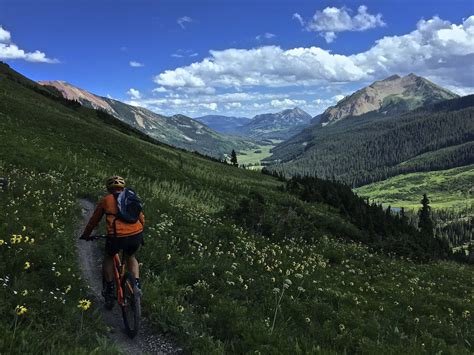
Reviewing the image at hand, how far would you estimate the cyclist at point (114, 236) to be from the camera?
9422 millimetres

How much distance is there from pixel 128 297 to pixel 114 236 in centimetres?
143

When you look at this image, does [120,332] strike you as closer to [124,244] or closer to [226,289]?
[124,244]

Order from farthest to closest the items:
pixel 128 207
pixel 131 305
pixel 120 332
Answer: pixel 128 207 < pixel 120 332 < pixel 131 305

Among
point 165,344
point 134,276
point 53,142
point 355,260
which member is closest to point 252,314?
point 165,344

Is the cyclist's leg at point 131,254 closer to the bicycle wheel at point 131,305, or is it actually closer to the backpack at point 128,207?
the bicycle wheel at point 131,305

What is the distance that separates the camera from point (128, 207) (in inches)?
370

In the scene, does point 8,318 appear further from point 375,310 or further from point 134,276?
point 375,310

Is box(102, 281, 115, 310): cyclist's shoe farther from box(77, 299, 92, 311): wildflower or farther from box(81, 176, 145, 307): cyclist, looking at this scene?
box(77, 299, 92, 311): wildflower

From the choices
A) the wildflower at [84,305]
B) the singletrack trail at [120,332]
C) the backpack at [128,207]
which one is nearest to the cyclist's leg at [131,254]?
the backpack at [128,207]

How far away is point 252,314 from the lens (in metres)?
10.5

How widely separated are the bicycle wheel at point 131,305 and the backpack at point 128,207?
1.30 meters

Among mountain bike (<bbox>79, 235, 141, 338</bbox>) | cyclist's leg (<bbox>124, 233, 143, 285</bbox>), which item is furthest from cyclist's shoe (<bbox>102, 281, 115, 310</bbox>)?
cyclist's leg (<bbox>124, 233, 143, 285</bbox>)

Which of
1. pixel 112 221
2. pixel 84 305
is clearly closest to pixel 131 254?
pixel 112 221

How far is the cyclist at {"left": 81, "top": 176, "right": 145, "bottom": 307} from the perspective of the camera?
371 inches
